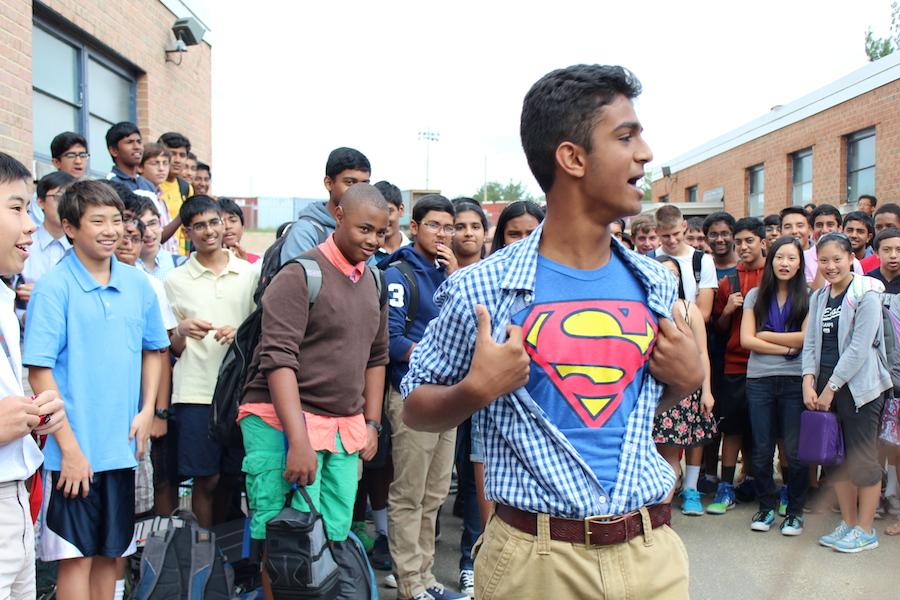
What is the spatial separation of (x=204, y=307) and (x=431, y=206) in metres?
1.46

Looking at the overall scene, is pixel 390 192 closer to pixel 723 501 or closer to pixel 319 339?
pixel 319 339

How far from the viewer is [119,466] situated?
136 inches

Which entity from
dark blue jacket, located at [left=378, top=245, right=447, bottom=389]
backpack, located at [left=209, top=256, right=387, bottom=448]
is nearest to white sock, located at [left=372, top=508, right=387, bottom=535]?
dark blue jacket, located at [left=378, top=245, right=447, bottom=389]

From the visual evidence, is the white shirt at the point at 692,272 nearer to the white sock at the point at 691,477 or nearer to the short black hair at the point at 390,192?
the white sock at the point at 691,477

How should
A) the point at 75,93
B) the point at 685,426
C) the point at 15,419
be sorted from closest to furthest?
1. the point at 15,419
2. the point at 685,426
3. the point at 75,93

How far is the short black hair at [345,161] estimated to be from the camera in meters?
4.56

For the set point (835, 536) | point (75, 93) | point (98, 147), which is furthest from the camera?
point (98, 147)

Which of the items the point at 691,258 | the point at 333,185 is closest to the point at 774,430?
the point at 691,258

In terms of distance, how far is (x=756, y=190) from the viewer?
24391mm

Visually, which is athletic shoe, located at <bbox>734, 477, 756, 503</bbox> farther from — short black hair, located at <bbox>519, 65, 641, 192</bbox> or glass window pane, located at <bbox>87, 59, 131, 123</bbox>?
glass window pane, located at <bbox>87, 59, 131, 123</bbox>

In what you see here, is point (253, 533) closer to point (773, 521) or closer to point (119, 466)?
point (119, 466)

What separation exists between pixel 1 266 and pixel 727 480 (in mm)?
5432

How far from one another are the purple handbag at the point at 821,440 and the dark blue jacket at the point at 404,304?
8.89 ft

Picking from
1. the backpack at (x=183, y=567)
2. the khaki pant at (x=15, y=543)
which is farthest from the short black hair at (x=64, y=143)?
the khaki pant at (x=15, y=543)
